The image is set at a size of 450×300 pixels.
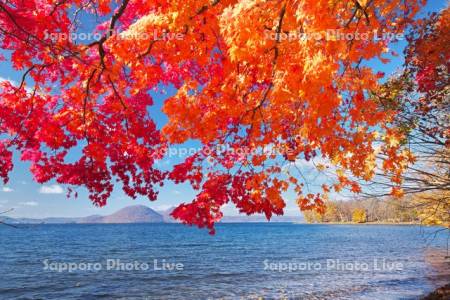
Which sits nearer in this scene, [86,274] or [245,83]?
[245,83]

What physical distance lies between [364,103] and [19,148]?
7428 mm

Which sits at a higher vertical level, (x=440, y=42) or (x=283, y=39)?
(x=440, y=42)

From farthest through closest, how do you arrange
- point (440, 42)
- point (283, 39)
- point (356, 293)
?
point (356, 293), point (440, 42), point (283, 39)

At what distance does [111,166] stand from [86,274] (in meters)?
23.9

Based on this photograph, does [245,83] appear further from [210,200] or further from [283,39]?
[210,200]

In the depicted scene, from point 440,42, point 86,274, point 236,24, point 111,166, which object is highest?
point 440,42

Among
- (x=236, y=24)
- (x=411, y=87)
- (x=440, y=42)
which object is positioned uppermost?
(x=440, y=42)

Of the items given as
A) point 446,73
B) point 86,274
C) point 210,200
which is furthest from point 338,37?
point 86,274

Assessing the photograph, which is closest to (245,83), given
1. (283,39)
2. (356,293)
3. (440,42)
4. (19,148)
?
(283,39)

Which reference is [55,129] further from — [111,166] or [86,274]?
[86,274]

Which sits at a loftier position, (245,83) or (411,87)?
(411,87)

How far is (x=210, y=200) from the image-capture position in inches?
268

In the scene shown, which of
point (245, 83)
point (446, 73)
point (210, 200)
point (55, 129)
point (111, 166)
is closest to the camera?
point (245, 83)

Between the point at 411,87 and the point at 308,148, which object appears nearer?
the point at 308,148
